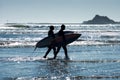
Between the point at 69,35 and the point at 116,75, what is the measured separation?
484 inches

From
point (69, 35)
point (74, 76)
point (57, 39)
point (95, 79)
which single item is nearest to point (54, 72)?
point (74, 76)

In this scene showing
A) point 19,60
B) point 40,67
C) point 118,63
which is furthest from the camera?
point 19,60

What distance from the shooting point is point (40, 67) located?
73.6 feet

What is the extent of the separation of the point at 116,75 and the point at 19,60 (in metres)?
8.78

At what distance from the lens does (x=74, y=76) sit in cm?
1864

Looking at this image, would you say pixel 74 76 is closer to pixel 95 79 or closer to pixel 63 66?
pixel 95 79

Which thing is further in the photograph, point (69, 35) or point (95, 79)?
point (69, 35)

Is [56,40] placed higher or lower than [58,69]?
higher

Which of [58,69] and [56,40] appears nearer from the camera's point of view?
[58,69]

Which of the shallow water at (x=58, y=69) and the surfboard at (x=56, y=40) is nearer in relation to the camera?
the shallow water at (x=58, y=69)

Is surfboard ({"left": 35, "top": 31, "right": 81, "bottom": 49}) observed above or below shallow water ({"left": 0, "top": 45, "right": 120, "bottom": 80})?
above

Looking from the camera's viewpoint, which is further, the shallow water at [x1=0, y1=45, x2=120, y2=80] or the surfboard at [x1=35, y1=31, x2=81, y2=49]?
the surfboard at [x1=35, y1=31, x2=81, y2=49]

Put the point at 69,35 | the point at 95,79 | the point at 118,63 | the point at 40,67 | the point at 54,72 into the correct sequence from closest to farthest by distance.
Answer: the point at 95,79
the point at 54,72
the point at 40,67
the point at 118,63
the point at 69,35

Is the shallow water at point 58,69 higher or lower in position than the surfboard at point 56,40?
lower
